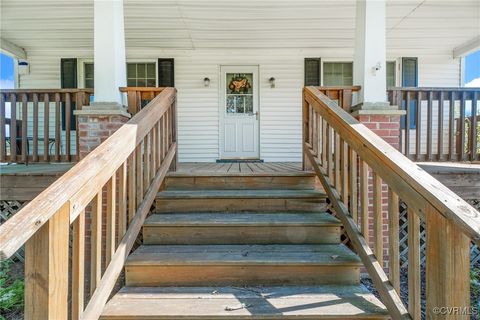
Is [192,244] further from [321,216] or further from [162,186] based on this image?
[321,216]

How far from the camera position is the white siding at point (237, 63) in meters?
6.14

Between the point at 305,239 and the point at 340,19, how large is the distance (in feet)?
12.9

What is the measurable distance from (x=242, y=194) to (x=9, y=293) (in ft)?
7.28

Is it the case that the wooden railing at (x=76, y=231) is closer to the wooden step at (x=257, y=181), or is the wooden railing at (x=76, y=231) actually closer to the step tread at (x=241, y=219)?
the step tread at (x=241, y=219)

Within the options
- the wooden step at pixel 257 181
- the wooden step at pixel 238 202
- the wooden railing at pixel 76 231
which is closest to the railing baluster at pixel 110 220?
the wooden railing at pixel 76 231

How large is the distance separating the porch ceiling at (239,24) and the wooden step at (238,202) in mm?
3001

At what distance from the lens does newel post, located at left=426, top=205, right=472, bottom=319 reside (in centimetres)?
124

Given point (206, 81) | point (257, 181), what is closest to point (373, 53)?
point (257, 181)

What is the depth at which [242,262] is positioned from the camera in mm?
2086

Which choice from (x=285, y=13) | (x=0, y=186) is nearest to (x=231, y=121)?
(x=285, y=13)

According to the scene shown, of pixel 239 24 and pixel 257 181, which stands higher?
pixel 239 24

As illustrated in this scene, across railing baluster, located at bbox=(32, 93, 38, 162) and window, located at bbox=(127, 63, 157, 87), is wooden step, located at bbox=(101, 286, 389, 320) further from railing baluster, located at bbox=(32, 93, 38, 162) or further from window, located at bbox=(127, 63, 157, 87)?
window, located at bbox=(127, 63, 157, 87)

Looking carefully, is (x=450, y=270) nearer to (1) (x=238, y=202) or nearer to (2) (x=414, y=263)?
(2) (x=414, y=263)

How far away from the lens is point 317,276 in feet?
6.84
